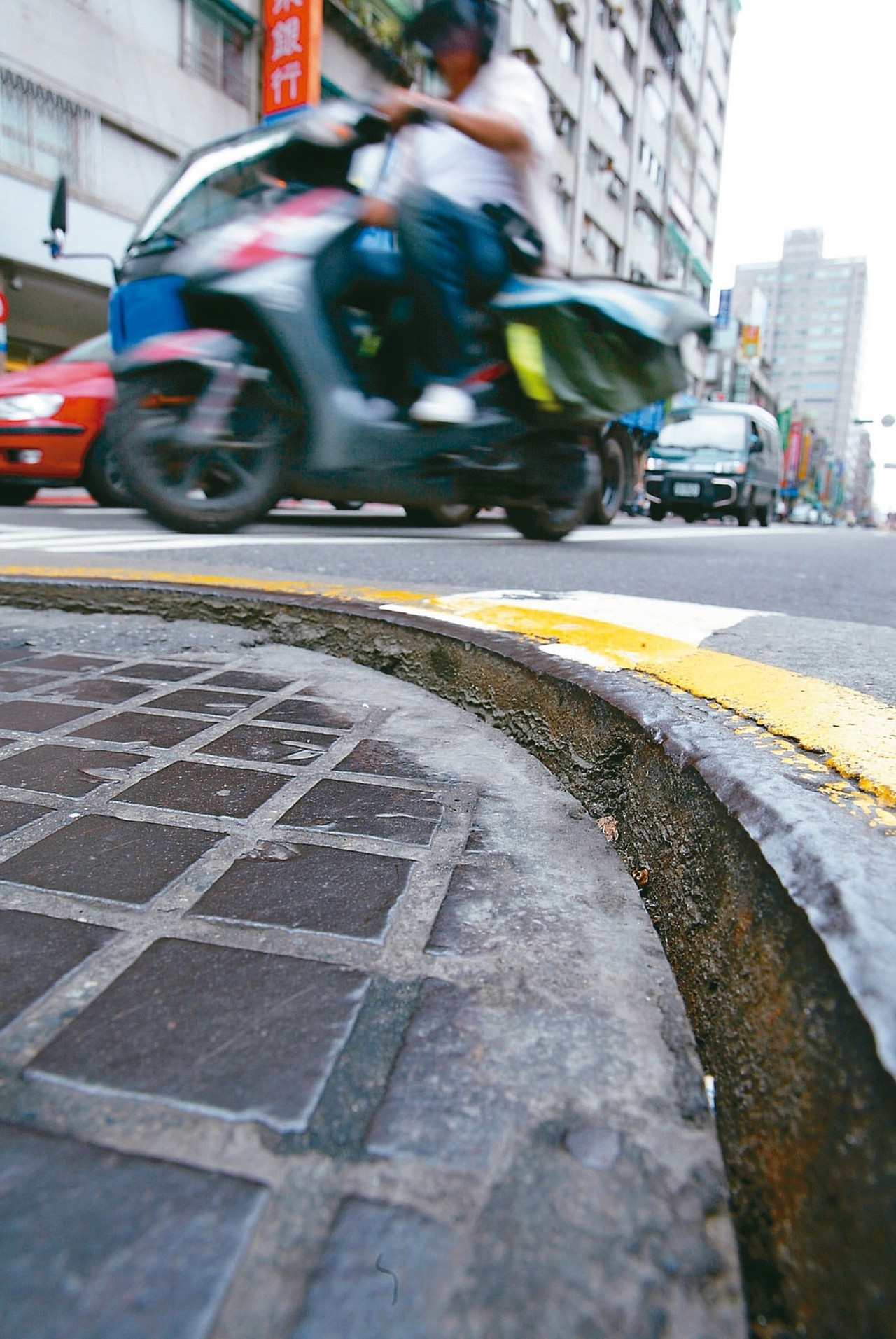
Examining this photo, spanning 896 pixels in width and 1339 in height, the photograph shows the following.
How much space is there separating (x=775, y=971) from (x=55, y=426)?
6.19 meters

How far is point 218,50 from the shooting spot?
13859 mm

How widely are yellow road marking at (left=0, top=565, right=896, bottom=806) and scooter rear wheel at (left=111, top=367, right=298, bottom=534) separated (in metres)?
1.35

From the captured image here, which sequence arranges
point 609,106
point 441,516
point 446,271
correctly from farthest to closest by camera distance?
point 609,106, point 441,516, point 446,271

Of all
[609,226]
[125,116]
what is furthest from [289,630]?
[609,226]

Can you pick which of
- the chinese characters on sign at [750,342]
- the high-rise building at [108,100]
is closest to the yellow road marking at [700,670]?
the high-rise building at [108,100]

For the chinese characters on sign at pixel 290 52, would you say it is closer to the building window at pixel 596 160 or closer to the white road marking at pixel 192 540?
the white road marking at pixel 192 540

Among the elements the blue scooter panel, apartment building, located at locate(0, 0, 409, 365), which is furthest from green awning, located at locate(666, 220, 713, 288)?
the blue scooter panel

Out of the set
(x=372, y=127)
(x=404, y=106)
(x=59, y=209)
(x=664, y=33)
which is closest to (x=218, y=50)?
(x=59, y=209)

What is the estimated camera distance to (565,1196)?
55 cm

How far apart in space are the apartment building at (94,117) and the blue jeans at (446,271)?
31.5 feet

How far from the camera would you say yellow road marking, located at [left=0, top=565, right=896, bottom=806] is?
3.15 feet

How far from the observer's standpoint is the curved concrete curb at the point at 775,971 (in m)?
0.47

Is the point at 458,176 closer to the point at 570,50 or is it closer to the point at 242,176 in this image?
the point at 242,176

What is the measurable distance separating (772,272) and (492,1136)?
515 feet
